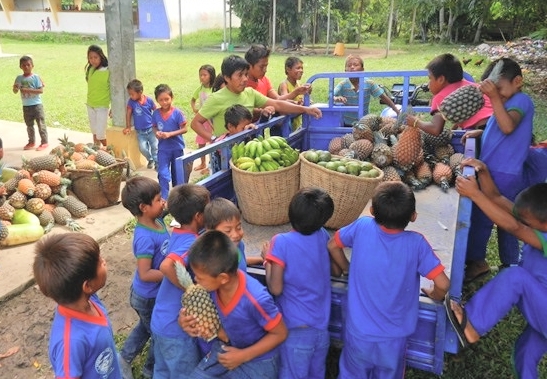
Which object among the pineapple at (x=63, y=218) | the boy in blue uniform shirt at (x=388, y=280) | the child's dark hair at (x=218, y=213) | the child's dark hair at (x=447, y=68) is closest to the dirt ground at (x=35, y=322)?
the pineapple at (x=63, y=218)

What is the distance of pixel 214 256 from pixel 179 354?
744 mm

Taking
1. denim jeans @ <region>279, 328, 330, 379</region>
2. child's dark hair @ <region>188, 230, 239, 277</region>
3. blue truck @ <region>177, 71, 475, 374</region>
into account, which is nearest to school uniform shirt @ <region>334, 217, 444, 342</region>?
blue truck @ <region>177, 71, 475, 374</region>

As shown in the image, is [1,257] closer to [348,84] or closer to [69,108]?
[348,84]

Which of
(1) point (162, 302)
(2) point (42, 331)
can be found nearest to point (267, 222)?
(1) point (162, 302)

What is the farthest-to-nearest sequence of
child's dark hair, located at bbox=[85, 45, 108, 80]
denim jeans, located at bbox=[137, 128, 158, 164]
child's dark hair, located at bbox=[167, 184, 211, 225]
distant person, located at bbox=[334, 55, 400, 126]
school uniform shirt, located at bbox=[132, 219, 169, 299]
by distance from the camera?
child's dark hair, located at bbox=[85, 45, 108, 80], denim jeans, located at bbox=[137, 128, 158, 164], distant person, located at bbox=[334, 55, 400, 126], school uniform shirt, located at bbox=[132, 219, 169, 299], child's dark hair, located at bbox=[167, 184, 211, 225]

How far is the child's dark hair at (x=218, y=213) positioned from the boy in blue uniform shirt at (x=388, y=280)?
25.7 inches

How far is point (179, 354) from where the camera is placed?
238 centimetres

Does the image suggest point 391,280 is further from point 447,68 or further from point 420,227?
point 447,68

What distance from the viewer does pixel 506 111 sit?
294 centimetres

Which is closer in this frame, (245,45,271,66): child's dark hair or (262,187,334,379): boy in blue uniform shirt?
(262,187,334,379): boy in blue uniform shirt

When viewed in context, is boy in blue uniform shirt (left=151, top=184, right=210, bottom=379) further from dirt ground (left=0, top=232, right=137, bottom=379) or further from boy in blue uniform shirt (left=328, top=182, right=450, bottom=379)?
dirt ground (left=0, top=232, right=137, bottom=379)

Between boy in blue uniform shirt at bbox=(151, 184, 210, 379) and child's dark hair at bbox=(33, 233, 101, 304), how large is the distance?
1.58 feet

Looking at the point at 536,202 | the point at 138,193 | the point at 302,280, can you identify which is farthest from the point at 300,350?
the point at 536,202

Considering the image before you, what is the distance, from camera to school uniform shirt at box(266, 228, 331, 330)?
2303 mm
